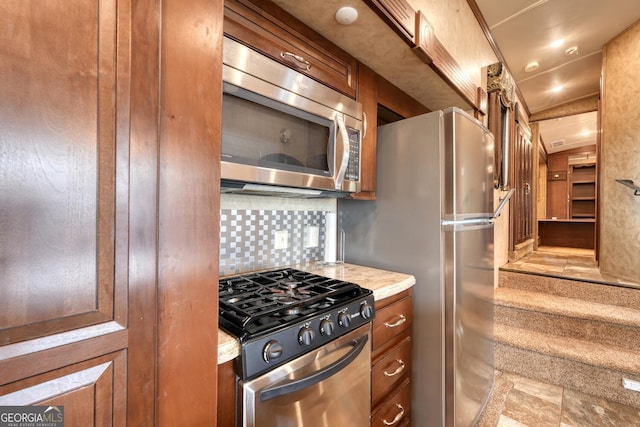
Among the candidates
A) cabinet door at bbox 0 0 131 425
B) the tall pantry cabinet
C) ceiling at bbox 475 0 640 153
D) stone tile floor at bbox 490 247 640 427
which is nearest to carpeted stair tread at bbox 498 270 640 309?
stone tile floor at bbox 490 247 640 427

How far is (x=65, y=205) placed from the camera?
465 mm

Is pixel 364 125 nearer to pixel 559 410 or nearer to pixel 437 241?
pixel 437 241

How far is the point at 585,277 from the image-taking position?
2.59 meters

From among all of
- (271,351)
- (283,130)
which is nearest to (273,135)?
(283,130)

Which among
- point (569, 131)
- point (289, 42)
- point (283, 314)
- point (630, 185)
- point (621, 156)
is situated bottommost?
point (283, 314)

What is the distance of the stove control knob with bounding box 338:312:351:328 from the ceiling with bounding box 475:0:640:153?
9.40ft

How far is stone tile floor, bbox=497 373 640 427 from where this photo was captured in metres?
1.74

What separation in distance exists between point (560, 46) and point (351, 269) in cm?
357

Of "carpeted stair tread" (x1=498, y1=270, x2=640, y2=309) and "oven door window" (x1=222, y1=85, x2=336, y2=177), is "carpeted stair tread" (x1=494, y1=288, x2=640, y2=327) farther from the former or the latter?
"oven door window" (x1=222, y1=85, x2=336, y2=177)

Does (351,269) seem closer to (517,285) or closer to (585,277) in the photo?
(517,285)

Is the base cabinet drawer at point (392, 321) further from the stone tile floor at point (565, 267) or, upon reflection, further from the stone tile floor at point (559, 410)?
the stone tile floor at point (565, 267)

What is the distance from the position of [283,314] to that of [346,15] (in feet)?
3.97

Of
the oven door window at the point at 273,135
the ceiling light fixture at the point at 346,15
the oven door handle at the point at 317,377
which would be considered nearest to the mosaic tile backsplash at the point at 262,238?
the oven door window at the point at 273,135

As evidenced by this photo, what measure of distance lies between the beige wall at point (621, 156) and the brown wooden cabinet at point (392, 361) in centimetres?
268
